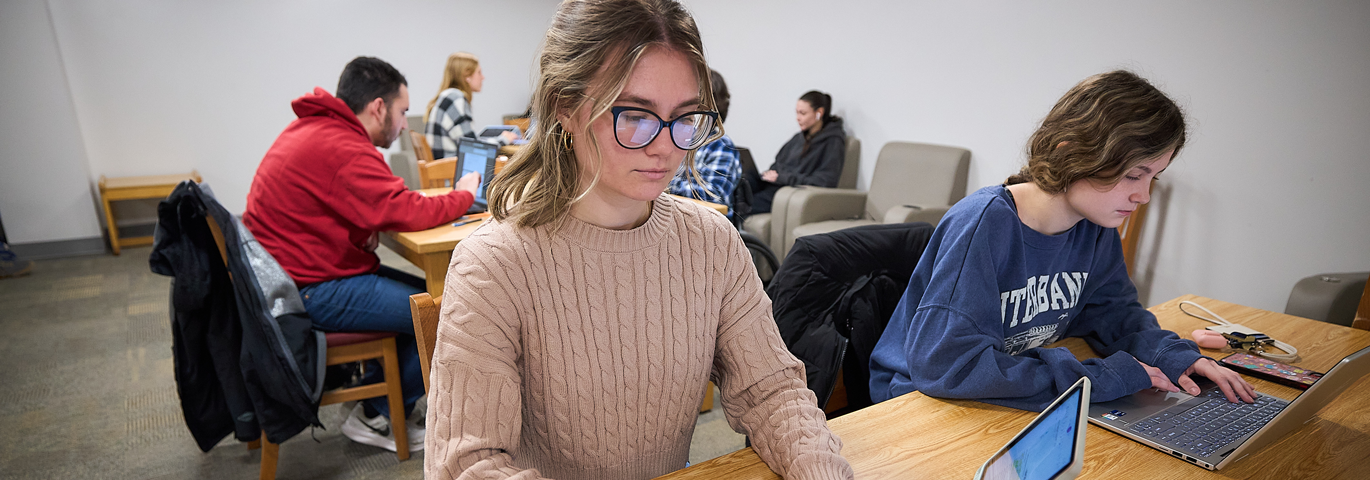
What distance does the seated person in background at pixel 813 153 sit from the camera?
4207mm

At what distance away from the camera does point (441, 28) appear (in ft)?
20.9

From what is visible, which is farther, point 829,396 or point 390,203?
point 390,203

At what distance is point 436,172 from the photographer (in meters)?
3.11

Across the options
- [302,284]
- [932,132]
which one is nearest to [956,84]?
[932,132]

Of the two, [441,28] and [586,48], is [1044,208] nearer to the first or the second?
[586,48]

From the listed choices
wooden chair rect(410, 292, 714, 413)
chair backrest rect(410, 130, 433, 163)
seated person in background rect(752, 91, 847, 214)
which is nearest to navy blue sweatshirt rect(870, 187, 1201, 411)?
wooden chair rect(410, 292, 714, 413)

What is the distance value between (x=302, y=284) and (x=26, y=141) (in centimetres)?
412

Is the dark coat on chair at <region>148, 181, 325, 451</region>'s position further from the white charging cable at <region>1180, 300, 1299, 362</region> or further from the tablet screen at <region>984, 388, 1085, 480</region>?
the white charging cable at <region>1180, 300, 1299, 362</region>

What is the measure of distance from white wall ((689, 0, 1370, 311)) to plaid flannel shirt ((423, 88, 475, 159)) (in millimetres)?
2589

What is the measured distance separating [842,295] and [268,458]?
1651mm

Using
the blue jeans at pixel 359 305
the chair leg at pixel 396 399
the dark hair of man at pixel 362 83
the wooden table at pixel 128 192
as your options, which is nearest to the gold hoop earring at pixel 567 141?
the blue jeans at pixel 359 305

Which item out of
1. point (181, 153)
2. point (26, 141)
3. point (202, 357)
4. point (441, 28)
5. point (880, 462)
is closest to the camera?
point (880, 462)

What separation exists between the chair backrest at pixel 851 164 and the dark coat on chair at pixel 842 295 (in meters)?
2.96

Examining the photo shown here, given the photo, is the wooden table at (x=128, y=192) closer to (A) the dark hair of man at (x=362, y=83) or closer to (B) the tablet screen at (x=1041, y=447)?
(A) the dark hair of man at (x=362, y=83)
